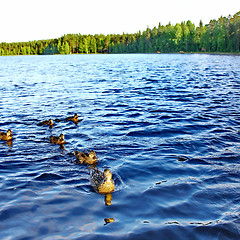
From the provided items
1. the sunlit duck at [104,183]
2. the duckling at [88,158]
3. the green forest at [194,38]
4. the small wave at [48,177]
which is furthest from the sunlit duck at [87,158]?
the green forest at [194,38]

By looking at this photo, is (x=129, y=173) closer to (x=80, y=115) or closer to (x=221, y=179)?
(x=221, y=179)

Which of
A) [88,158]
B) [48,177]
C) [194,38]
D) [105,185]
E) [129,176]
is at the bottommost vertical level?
[129,176]

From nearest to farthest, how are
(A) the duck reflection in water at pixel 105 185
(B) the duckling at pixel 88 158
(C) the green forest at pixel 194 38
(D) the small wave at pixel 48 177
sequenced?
(A) the duck reflection in water at pixel 105 185, (D) the small wave at pixel 48 177, (B) the duckling at pixel 88 158, (C) the green forest at pixel 194 38

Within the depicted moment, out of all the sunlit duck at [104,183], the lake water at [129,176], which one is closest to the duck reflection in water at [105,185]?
the sunlit duck at [104,183]

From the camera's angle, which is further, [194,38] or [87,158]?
[194,38]

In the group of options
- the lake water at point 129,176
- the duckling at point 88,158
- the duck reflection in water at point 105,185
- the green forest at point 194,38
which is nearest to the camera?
the lake water at point 129,176

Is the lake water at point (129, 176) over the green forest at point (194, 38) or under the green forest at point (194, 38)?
under

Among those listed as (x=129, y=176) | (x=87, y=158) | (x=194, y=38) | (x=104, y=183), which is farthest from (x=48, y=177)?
(x=194, y=38)

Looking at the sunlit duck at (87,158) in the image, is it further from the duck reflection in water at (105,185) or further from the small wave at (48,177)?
the duck reflection in water at (105,185)

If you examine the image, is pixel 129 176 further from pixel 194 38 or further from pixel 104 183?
pixel 194 38

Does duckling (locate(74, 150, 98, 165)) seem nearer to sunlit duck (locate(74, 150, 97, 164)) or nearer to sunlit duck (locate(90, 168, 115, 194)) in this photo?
sunlit duck (locate(74, 150, 97, 164))

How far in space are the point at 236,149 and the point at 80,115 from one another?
9.53 m

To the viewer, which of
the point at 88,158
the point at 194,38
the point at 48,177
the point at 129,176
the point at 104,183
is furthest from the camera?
the point at 194,38

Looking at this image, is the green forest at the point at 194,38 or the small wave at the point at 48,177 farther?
the green forest at the point at 194,38
